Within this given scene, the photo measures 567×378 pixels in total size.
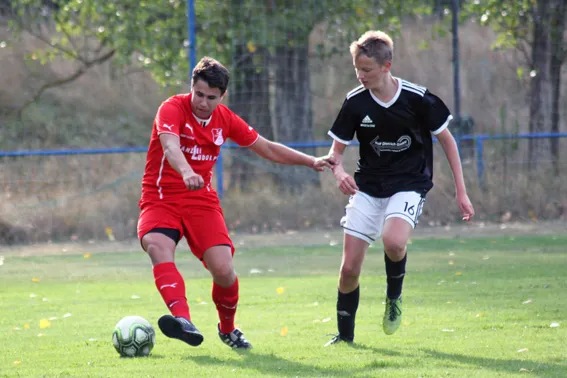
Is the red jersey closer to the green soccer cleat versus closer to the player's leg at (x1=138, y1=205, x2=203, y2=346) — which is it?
the player's leg at (x1=138, y1=205, x2=203, y2=346)

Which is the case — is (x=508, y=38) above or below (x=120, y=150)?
above

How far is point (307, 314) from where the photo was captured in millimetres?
7309

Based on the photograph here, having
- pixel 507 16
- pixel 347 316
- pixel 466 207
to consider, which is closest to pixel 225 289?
pixel 347 316

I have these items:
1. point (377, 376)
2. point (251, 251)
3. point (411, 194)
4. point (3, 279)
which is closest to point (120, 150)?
point (251, 251)

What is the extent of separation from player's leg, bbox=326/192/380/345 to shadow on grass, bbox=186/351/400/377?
2.02 ft

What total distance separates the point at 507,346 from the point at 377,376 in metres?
1.12

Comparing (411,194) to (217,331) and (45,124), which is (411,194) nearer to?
(217,331)

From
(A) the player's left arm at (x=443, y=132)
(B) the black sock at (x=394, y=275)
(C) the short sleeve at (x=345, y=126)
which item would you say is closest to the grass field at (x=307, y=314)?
(B) the black sock at (x=394, y=275)

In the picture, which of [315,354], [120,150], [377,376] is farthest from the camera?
[120,150]

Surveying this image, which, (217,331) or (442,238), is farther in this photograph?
(442,238)

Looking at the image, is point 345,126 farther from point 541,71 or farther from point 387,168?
point 541,71

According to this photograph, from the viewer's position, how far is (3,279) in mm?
10250

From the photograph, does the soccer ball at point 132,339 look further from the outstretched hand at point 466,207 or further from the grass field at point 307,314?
the outstretched hand at point 466,207

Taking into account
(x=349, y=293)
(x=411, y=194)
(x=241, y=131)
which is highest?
(x=241, y=131)
